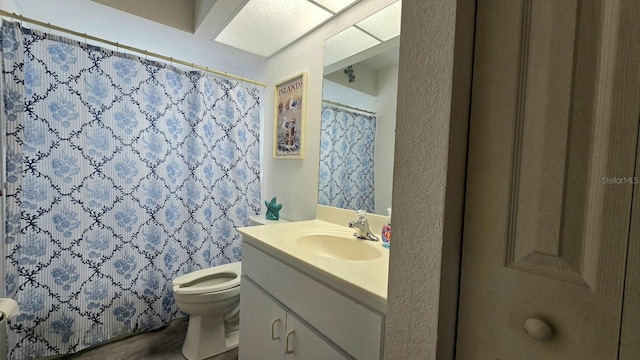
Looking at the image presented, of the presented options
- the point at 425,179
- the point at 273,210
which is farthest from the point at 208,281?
the point at 425,179

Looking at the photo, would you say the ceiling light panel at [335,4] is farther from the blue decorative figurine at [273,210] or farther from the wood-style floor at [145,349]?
the wood-style floor at [145,349]

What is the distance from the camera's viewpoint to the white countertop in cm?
66

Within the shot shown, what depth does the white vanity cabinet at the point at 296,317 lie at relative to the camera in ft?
2.22

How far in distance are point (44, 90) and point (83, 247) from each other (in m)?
0.90

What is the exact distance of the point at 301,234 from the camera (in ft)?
4.03

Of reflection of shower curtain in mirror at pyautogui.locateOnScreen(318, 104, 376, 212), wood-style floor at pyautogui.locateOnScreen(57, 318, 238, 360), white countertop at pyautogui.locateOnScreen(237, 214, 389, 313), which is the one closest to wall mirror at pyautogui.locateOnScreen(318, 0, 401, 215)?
reflection of shower curtain in mirror at pyautogui.locateOnScreen(318, 104, 376, 212)

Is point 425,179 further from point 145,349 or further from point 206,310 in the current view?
point 145,349

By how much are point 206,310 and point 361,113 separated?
4.84 feet

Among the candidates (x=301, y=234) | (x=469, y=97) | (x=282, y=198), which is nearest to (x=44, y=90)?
(x=282, y=198)

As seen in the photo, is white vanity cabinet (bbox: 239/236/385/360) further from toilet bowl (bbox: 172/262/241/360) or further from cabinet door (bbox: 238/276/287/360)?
toilet bowl (bbox: 172/262/241/360)

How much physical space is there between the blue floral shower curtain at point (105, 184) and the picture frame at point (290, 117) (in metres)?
0.32

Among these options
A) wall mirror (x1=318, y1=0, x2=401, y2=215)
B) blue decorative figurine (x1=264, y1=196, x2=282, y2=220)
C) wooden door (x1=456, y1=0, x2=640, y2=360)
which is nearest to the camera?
wooden door (x1=456, y1=0, x2=640, y2=360)

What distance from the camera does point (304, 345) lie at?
0.85 meters

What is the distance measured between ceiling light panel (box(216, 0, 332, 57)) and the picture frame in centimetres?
27
